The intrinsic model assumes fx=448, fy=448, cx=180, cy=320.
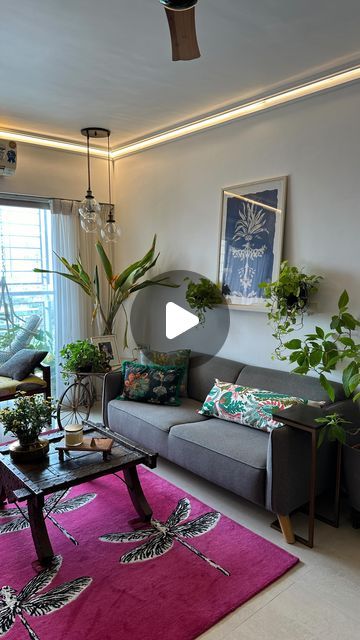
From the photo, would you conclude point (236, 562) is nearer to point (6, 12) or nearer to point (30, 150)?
point (6, 12)

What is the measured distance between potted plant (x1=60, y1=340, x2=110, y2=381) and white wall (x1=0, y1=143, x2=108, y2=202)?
5.17ft

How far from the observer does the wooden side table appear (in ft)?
7.57

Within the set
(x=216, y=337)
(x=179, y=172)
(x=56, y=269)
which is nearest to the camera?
(x=216, y=337)

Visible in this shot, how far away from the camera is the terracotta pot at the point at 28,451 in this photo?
242 cm

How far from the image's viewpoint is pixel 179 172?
404 cm

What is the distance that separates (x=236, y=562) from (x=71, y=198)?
3619 mm

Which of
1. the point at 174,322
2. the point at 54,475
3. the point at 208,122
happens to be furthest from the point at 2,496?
the point at 208,122

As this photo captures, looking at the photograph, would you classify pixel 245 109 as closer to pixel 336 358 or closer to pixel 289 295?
pixel 289 295

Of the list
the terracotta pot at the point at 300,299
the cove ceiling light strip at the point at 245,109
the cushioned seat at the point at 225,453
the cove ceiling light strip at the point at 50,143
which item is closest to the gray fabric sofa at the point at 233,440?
the cushioned seat at the point at 225,453

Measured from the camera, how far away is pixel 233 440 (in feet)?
8.93

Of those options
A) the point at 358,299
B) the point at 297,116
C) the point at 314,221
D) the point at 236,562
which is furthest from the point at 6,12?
the point at 236,562

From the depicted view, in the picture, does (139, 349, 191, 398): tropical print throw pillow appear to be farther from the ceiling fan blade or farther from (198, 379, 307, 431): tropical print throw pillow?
the ceiling fan blade

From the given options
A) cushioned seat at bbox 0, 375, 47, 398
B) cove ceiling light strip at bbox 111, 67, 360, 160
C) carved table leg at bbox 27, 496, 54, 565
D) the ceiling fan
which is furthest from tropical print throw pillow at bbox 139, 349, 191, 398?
the ceiling fan

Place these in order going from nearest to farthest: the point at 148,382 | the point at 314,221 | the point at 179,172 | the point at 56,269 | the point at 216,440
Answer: the point at 216,440
the point at 314,221
the point at 148,382
the point at 179,172
the point at 56,269
